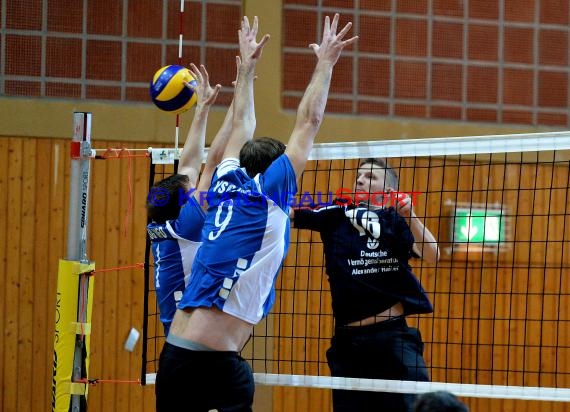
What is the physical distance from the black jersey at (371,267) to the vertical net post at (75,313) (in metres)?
1.86

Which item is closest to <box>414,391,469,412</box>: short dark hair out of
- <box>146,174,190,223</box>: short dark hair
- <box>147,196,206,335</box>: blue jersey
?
<box>147,196,206,335</box>: blue jersey

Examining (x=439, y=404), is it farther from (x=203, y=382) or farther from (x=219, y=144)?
(x=219, y=144)

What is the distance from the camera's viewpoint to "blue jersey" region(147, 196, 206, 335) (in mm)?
5082

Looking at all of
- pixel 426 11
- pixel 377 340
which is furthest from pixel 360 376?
pixel 426 11

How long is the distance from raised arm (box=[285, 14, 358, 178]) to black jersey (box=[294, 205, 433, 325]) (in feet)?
4.69

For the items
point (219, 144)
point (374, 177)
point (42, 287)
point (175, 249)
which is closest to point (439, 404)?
point (175, 249)

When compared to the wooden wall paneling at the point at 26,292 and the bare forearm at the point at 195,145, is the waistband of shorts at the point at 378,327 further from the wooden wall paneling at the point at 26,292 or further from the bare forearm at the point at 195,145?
the wooden wall paneling at the point at 26,292

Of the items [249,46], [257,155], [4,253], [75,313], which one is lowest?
[75,313]

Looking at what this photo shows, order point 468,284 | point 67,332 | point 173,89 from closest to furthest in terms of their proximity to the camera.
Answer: point 173,89 < point 67,332 < point 468,284

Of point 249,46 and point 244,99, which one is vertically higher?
point 249,46

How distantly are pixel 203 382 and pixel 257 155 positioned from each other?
115 centimetres

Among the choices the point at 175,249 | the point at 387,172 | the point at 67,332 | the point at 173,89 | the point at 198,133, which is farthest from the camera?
the point at 67,332

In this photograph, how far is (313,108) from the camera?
4.52 m

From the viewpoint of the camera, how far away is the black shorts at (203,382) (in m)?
4.28
